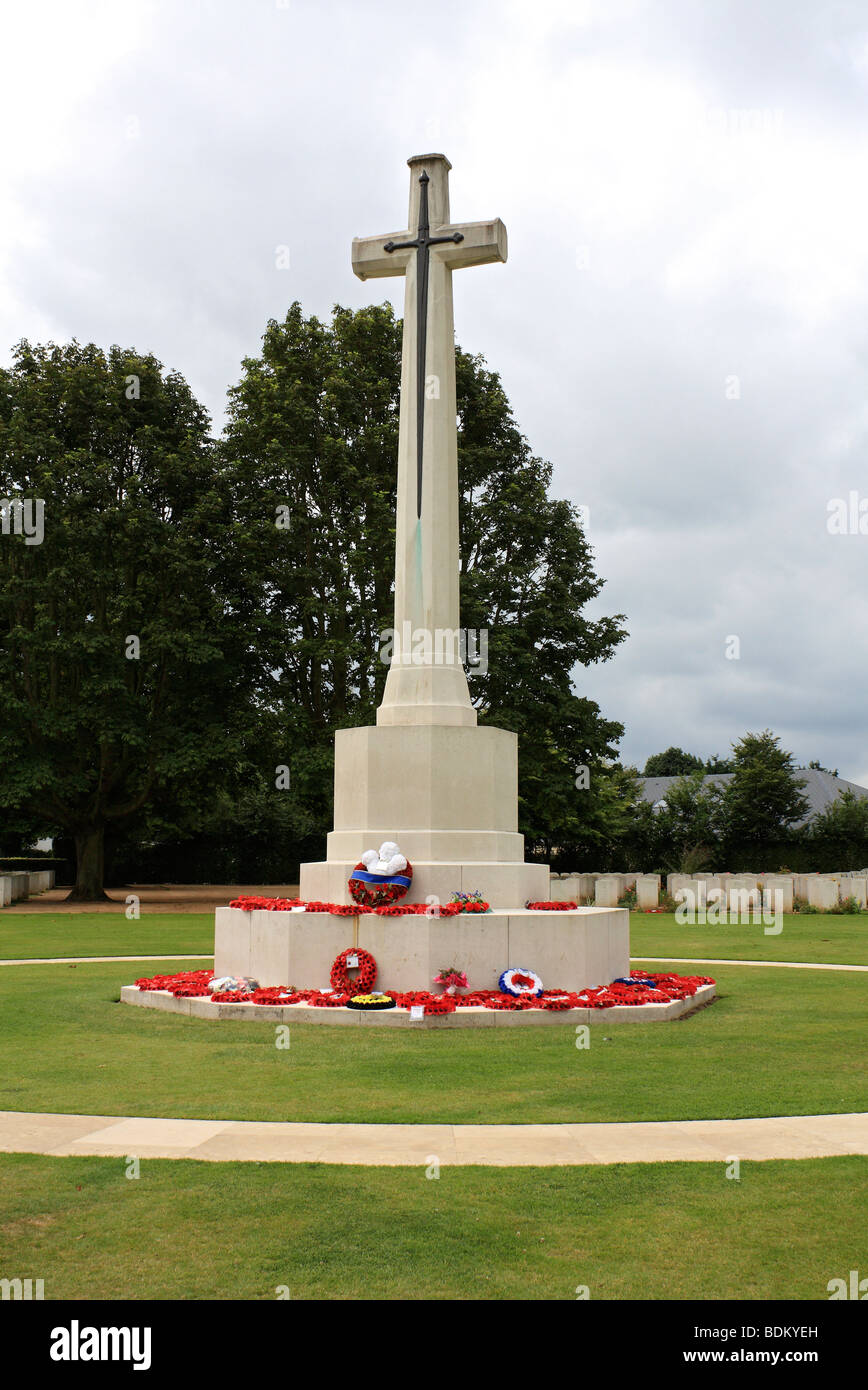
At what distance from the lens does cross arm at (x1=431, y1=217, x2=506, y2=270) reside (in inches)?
611

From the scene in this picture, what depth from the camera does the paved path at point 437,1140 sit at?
6.58m

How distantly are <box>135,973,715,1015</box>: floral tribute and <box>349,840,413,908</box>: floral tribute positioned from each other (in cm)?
64

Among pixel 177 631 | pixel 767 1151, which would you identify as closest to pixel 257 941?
pixel 767 1151

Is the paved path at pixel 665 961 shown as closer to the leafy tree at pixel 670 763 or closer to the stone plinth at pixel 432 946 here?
the stone plinth at pixel 432 946

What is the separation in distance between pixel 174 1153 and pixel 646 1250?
2942 mm

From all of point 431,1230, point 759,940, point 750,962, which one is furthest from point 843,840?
point 431,1230

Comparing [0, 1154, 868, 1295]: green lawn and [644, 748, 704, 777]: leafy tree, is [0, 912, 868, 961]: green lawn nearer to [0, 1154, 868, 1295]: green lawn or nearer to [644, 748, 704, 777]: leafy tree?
[0, 1154, 868, 1295]: green lawn

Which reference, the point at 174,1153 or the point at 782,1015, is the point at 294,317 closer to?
the point at 782,1015

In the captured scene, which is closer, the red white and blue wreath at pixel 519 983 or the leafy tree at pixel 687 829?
the red white and blue wreath at pixel 519 983

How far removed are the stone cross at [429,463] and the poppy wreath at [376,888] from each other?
2.51m

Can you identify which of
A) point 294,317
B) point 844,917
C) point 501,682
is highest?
point 294,317

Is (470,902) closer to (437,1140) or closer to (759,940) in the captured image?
(437,1140)

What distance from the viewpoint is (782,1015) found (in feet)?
41.0

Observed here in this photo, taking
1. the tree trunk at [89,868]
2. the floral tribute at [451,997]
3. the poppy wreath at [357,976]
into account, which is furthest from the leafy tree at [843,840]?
the poppy wreath at [357,976]
